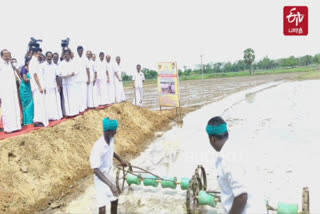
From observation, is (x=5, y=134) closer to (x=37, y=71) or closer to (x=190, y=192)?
(x=37, y=71)

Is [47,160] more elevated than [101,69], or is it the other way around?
[101,69]

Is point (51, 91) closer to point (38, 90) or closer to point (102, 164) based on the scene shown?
point (38, 90)

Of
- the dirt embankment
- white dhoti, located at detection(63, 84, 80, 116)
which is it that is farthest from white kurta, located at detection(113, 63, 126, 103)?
white dhoti, located at detection(63, 84, 80, 116)

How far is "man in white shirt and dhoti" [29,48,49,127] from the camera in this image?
25.7 ft

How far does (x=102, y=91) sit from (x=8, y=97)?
446cm

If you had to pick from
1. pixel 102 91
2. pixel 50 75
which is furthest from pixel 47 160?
pixel 102 91

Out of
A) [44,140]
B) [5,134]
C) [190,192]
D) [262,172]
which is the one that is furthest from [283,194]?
[5,134]

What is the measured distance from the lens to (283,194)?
545cm

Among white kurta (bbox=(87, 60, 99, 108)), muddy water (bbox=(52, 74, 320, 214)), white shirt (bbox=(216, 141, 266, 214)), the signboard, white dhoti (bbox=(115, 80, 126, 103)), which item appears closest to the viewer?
white shirt (bbox=(216, 141, 266, 214))

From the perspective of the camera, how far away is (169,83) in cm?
1336

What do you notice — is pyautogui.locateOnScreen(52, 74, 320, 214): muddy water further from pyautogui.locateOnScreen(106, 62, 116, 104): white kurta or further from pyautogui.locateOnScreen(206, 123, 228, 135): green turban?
pyautogui.locateOnScreen(106, 62, 116, 104): white kurta

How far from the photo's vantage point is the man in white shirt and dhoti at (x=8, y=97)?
728 cm

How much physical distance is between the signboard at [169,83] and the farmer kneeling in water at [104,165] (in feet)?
29.6

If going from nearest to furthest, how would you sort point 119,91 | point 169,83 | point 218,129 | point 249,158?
point 218,129, point 249,158, point 119,91, point 169,83
